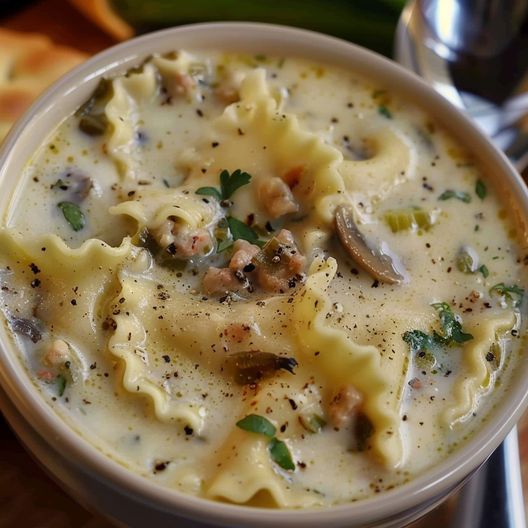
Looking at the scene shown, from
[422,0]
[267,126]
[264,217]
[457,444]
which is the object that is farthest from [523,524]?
[422,0]

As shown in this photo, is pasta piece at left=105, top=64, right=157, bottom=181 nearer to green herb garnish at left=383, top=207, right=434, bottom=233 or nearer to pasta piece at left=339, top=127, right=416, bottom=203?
pasta piece at left=339, top=127, right=416, bottom=203

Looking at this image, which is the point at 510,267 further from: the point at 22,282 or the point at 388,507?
the point at 22,282

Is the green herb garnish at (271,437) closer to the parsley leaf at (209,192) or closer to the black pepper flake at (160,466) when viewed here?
the black pepper flake at (160,466)

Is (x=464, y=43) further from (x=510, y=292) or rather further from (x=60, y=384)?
(x=60, y=384)

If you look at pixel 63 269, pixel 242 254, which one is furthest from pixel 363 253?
pixel 63 269

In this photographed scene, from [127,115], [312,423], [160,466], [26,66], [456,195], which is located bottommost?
[26,66]

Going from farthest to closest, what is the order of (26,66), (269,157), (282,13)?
(282,13) → (26,66) → (269,157)

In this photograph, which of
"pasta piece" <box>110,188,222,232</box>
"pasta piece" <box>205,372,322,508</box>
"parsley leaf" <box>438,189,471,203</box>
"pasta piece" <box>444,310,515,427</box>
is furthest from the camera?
"parsley leaf" <box>438,189,471,203</box>

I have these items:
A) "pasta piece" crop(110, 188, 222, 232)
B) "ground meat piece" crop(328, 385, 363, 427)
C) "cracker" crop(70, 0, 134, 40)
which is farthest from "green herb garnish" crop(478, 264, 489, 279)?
"cracker" crop(70, 0, 134, 40)
